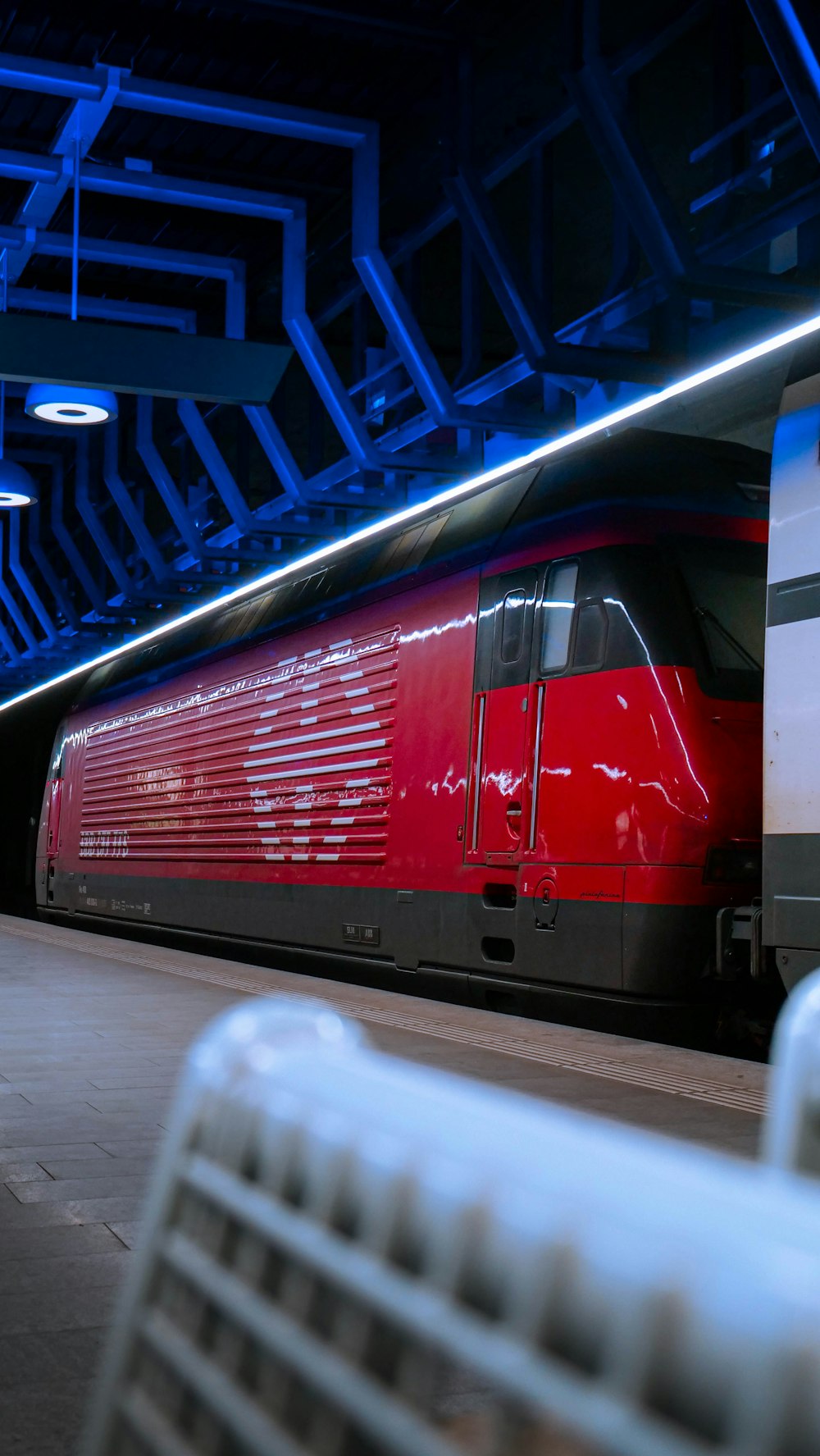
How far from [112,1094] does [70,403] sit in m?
8.03

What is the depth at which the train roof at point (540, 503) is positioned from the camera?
8.77m

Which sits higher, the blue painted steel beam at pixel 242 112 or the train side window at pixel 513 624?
the blue painted steel beam at pixel 242 112

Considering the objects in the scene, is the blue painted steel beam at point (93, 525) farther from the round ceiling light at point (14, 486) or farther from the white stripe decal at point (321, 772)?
the white stripe decal at point (321, 772)

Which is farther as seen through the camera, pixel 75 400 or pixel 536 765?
pixel 75 400

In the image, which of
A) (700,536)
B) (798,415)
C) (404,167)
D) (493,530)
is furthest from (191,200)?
(798,415)

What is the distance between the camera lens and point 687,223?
1296 cm

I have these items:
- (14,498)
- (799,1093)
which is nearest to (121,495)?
(14,498)

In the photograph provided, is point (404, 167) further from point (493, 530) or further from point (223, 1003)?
point (223, 1003)

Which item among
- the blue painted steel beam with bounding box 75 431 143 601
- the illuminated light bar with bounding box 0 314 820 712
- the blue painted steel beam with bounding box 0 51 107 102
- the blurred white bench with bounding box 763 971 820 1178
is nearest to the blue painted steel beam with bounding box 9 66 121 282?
the blue painted steel beam with bounding box 0 51 107 102

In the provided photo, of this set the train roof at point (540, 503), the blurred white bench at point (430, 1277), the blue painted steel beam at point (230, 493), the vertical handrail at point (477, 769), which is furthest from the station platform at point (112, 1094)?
the blue painted steel beam at point (230, 493)

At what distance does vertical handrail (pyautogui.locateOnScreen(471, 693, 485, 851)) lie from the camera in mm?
9273

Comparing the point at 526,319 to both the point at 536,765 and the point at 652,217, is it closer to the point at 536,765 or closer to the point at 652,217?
the point at 652,217

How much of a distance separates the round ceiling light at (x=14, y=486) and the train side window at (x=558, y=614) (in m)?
8.61

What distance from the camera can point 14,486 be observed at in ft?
52.1
